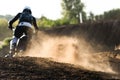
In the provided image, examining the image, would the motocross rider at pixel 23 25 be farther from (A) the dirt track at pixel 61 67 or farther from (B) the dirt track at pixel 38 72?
(B) the dirt track at pixel 38 72

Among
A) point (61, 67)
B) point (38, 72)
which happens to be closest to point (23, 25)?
point (61, 67)

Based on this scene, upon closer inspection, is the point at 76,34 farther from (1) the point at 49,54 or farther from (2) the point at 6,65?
(2) the point at 6,65

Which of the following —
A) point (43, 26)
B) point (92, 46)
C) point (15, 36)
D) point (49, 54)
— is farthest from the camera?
point (43, 26)

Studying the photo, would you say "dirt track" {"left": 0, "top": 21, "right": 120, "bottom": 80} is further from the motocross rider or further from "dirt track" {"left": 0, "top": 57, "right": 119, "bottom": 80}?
the motocross rider

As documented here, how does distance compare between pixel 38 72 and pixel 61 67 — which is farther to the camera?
pixel 61 67

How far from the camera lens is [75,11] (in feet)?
241

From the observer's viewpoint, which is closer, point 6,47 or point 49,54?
point 49,54

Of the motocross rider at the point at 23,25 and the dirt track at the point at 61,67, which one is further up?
the motocross rider at the point at 23,25

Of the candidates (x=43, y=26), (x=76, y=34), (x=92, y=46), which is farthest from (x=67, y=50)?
(x=43, y=26)

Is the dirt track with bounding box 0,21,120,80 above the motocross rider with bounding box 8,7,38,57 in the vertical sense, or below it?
below

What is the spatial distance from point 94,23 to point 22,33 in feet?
84.9

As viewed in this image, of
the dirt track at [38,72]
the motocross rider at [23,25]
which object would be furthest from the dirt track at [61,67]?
the motocross rider at [23,25]

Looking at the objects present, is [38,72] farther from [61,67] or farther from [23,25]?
[23,25]

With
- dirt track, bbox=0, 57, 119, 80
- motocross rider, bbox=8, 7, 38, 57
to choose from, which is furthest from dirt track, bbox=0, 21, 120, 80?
motocross rider, bbox=8, 7, 38, 57
